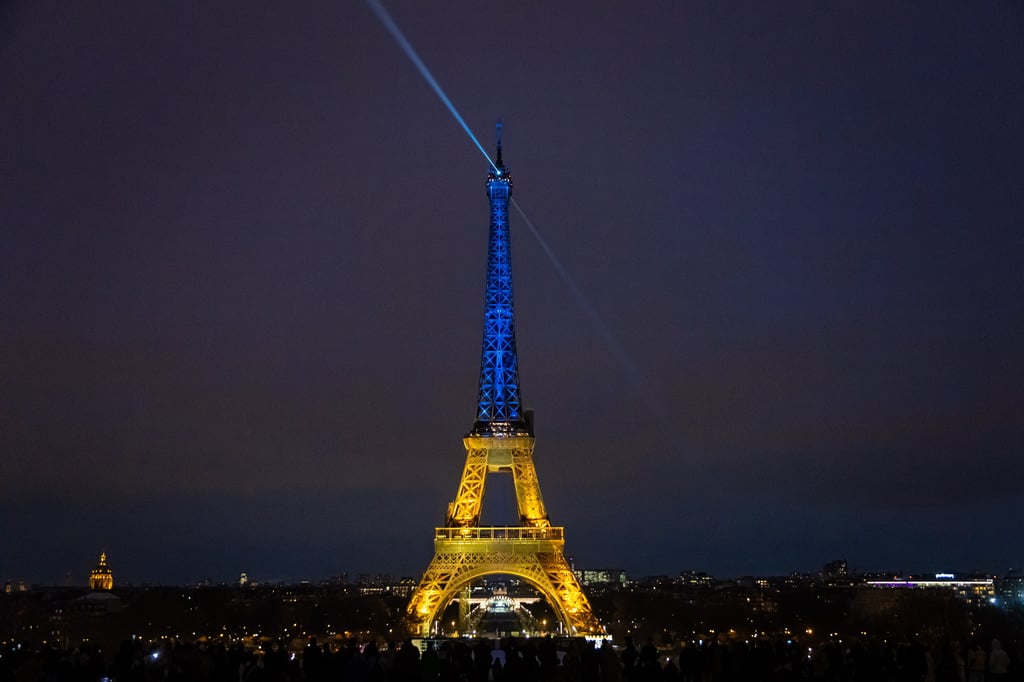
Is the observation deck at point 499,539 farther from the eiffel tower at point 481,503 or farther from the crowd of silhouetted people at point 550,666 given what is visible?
the crowd of silhouetted people at point 550,666

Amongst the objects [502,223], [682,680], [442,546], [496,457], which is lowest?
[682,680]

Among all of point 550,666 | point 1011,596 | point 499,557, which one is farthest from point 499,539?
point 1011,596

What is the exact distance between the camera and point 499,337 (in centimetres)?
7812

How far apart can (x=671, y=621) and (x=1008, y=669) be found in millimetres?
99542

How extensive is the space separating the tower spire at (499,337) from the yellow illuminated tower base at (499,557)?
7.26ft

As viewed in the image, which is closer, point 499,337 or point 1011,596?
point 499,337

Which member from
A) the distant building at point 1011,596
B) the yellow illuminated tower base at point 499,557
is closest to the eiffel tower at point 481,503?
the yellow illuminated tower base at point 499,557

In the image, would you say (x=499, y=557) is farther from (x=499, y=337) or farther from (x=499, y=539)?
(x=499, y=337)

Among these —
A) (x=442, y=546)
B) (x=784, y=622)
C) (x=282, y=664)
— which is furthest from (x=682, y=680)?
(x=784, y=622)

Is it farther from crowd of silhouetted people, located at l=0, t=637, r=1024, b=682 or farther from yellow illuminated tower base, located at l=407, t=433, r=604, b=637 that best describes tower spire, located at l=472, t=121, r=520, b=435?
crowd of silhouetted people, located at l=0, t=637, r=1024, b=682

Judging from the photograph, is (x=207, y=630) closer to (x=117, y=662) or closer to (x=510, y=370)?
(x=510, y=370)

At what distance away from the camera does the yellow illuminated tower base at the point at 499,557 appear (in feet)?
228

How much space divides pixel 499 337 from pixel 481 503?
446 inches

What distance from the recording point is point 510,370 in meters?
77.9
